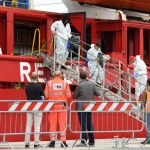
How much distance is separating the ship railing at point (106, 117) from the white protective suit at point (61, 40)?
2.07m

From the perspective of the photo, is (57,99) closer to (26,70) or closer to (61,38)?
(26,70)

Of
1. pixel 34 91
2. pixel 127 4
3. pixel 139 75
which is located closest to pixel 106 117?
pixel 139 75

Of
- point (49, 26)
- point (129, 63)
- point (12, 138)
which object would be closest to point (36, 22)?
point (49, 26)

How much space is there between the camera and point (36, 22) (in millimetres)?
20250

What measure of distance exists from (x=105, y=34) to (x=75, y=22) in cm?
293

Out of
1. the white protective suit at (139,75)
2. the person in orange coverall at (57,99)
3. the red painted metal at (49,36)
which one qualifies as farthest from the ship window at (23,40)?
the person in orange coverall at (57,99)

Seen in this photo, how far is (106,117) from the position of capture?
56.6 feet

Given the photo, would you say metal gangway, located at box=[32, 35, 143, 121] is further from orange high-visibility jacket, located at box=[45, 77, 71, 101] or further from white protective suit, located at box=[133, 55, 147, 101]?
orange high-visibility jacket, located at box=[45, 77, 71, 101]

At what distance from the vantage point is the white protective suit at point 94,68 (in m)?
18.2

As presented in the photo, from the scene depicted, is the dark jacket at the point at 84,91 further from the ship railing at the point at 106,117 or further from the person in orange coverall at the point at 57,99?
the person in orange coverall at the point at 57,99

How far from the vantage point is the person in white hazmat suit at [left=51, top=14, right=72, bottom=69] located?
1800cm

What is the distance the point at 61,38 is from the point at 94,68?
4.51 feet

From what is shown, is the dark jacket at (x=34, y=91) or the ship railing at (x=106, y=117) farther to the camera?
the ship railing at (x=106, y=117)

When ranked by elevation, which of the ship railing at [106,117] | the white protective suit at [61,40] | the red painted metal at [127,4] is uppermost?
the red painted metal at [127,4]
